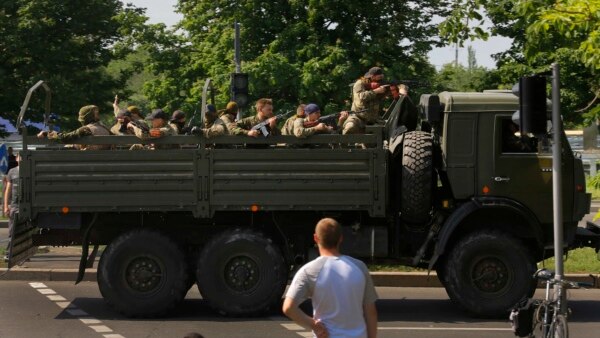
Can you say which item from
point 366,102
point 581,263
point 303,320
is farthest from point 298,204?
point 303,320

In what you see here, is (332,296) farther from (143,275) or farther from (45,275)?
(45,275)

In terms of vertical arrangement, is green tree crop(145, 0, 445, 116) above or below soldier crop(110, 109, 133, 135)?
above

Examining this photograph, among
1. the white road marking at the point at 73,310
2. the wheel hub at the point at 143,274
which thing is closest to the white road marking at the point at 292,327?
the wheel hub at the point at 143,274

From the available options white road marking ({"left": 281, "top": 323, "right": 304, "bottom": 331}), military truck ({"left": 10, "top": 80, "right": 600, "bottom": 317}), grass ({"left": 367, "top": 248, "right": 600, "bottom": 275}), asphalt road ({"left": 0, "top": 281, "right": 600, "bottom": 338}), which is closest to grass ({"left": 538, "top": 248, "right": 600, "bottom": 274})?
grass ({"left": 367, "top": 248, "right": 600, "bottom": 275})

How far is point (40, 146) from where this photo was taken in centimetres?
1405

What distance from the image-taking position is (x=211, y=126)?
46.8 feet

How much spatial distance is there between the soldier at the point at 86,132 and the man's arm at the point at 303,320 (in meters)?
6.95

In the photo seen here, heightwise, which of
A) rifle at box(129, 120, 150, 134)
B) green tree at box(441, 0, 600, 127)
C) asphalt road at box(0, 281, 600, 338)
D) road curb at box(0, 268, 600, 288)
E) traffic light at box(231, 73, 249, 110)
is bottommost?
asphalt road at box(0, 281, 600, 338)

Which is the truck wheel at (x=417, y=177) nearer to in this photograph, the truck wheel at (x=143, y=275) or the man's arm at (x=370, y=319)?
A: the truck wheel at (x=143, y=275)

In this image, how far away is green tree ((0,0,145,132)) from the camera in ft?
127

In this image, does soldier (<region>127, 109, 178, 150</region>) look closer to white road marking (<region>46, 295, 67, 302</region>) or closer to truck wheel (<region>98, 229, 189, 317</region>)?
truck wheel (<region>98, 229, 189, 317</region>)

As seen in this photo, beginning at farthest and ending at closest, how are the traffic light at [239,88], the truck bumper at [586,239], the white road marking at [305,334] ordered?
the traffic light at [239,88], the truck bumper at [586,239], the white road marking at [305,334]

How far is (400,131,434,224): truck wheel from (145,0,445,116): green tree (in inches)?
681

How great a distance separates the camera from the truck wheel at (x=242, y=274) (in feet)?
45.1
